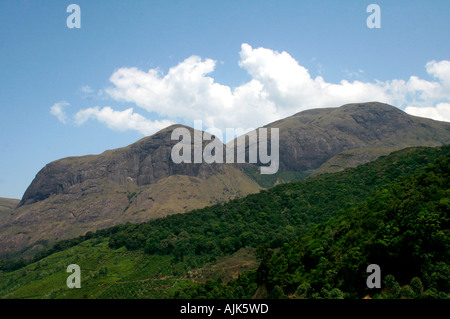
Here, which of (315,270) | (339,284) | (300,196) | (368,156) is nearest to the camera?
(339,284)

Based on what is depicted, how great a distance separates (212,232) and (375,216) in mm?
64790

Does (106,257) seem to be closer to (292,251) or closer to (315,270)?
(292,251)

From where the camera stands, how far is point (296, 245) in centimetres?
4997

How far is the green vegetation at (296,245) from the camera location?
28703 millimetres

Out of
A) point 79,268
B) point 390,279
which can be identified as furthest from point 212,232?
point 390,279

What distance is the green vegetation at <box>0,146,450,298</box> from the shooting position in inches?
1130

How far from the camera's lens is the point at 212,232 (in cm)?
9738

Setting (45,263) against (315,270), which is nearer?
(315,270)

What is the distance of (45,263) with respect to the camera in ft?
336
